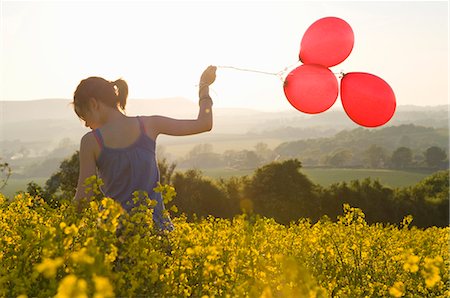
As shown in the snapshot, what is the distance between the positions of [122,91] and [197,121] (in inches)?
22.2

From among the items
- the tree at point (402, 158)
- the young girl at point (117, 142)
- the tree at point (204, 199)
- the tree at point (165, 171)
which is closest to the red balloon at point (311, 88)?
the young girl at point (117, 142)

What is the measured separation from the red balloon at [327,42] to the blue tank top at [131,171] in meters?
2.38

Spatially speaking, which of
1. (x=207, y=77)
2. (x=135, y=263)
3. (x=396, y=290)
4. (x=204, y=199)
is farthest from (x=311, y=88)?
(x=204, y=199)

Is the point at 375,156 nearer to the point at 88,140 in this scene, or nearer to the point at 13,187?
the point at 13,187

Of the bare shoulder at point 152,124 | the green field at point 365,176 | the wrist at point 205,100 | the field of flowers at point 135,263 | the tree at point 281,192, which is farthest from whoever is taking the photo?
the green field at point 365,176

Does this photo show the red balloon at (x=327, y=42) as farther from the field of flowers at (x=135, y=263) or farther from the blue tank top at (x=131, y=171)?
the blue tank top at (x=131, y=171)

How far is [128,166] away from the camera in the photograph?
3.60 meters

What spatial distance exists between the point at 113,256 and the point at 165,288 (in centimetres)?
68

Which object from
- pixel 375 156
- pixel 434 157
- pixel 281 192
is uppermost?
pixel 281 192

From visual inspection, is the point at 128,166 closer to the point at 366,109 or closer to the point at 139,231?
the point at 139,231

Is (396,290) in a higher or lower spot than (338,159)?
higher

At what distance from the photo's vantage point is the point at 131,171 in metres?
3.59

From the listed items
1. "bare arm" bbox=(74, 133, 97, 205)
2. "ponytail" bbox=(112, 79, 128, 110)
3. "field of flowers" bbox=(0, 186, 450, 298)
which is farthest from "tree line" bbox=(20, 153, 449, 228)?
"bare arm" bbox=(74, 133, 97, 205)

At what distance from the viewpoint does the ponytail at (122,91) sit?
367 centimetres
